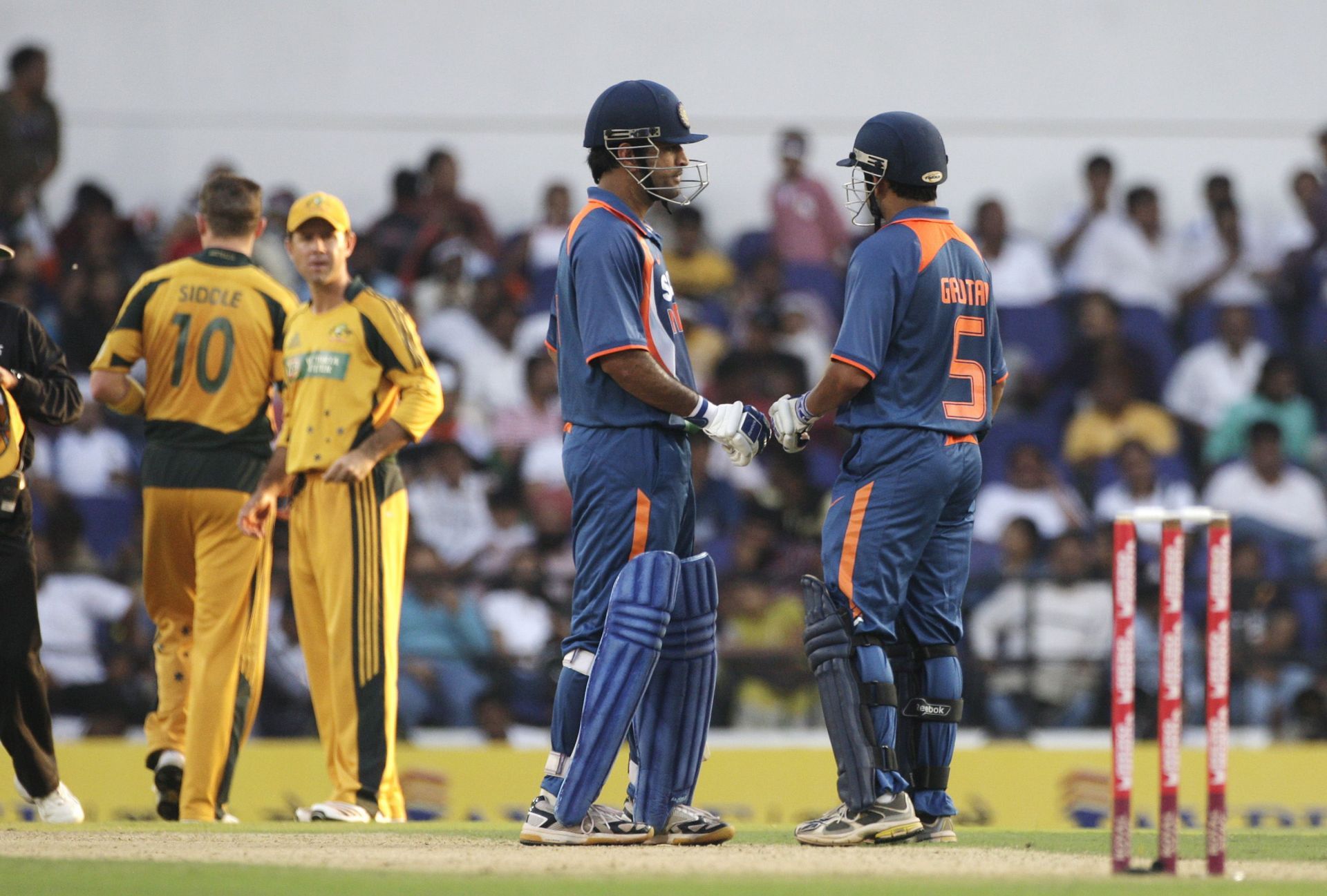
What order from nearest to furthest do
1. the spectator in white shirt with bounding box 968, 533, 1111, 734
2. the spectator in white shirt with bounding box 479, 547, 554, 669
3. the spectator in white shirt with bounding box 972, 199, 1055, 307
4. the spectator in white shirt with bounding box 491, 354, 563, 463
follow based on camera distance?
the spectator in white shirt with bounding box 968, 533, 1111, 734, the spectator in white shirt with bounding box 479, 547, 554, 669, the spectator in white shirt with bounding box 491, 354, 563, 463, the spectator in white shirt with bounding box 972, 199, 1055, 307

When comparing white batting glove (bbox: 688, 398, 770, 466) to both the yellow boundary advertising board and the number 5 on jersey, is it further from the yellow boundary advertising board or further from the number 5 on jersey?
the yellow boundary advertising board

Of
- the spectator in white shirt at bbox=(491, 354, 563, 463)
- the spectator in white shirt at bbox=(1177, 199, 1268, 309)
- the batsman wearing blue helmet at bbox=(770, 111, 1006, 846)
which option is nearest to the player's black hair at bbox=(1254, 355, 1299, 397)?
the spectator in white shirt at bbox=(1177, 199, 1268, 309)

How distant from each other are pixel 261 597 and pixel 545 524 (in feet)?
14.2

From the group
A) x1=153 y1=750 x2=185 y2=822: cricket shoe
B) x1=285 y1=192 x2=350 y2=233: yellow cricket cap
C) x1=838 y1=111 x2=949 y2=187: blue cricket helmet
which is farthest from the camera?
x1=153 y1=750 x2=185 y2=822: cricket shoe

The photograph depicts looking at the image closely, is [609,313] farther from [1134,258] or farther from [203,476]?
[1134,258]

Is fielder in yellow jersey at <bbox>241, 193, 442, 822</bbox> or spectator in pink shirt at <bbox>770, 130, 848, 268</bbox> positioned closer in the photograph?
fielder in yellow jersey at <bbox>241, 193, 442, 822</bbox>

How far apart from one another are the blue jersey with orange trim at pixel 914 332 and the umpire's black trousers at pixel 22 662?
321 cm

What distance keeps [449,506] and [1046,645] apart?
3950mm

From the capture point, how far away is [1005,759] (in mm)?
10047

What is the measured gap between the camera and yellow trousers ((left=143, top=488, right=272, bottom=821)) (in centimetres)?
720

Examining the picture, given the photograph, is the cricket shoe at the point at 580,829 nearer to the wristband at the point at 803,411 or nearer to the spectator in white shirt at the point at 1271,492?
the wristband at the point at 803,411

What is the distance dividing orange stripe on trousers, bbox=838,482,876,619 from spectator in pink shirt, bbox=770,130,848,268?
8.38m

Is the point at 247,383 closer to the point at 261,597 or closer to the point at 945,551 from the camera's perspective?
the point at 261,597

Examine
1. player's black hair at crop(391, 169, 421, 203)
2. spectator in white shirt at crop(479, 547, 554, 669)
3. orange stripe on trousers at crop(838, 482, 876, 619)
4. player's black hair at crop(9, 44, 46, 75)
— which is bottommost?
spectator in white shirt at crop(479, 547, 554, 669)
